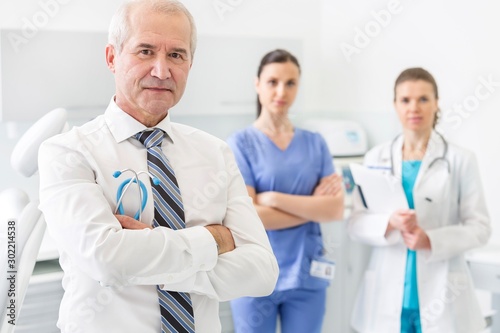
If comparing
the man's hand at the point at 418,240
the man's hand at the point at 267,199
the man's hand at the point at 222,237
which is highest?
the man's hand at the point at 267,199

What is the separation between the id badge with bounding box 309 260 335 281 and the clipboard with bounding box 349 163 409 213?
0.30m

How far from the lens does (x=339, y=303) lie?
3.44 meters

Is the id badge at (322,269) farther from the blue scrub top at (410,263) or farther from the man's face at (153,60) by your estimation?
the man's face at (153,60)

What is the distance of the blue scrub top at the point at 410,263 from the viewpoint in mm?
2445

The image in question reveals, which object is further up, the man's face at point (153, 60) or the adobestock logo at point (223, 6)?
the adobestock logo at point (223, 6)

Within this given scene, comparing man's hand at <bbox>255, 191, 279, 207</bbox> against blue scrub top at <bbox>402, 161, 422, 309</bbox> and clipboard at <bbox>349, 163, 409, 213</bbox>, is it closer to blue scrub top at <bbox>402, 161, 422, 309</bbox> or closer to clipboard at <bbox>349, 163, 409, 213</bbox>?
clipboard at <bbox>349, 163, 409, 213</bbox>

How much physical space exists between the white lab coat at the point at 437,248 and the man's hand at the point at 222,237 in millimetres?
1189

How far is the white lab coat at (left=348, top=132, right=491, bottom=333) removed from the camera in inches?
94.2

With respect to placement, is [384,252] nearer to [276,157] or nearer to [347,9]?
[276,157]

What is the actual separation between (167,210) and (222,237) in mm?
134

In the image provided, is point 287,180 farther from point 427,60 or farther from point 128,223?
point 427,60

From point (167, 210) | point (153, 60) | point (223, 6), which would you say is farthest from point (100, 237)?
point (223, 6)

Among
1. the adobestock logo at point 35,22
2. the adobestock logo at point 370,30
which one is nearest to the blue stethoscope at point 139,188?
the adobestock logo at point 35,22

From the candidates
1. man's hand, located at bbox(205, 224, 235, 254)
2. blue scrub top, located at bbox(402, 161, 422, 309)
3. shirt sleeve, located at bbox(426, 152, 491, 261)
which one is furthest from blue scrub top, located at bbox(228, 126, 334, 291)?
man's hand, located at bbox(205, 224, 235, 254)
